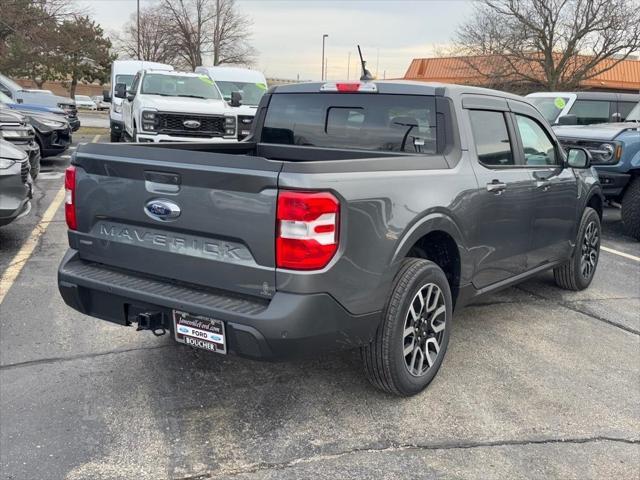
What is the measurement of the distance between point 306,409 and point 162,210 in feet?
4.48

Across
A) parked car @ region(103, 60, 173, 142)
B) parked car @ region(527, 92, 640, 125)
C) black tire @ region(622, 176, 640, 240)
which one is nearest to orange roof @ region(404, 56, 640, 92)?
parked car @ region(103, 60, 173, 142)

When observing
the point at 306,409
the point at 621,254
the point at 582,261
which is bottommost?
the point at 621,254

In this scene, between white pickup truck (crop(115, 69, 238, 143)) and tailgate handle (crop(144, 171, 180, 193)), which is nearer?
tailgate handle (crop(144, 171, 180, 193))

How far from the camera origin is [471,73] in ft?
103

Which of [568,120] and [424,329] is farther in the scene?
[568,120]

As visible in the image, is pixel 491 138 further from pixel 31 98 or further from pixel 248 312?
pixel 31 98

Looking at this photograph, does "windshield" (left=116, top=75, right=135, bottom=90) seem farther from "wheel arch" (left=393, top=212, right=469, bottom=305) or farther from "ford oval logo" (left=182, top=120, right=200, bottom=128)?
"wheel arch" (left=393, top=212, right=469, bottom=305)

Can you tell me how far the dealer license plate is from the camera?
3.06 metres

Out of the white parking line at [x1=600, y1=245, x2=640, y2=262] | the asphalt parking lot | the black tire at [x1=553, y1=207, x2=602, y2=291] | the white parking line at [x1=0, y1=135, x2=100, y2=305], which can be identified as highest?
the black tire at [x1=553, y1=207, x2=602, y2=291]

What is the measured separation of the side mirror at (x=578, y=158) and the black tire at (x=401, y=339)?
2201 mm

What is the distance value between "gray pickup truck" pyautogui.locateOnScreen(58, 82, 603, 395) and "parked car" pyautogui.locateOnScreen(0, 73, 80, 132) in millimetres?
11659

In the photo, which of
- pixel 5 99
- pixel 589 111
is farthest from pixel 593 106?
pixel 5 99

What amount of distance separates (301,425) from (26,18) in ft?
82.0

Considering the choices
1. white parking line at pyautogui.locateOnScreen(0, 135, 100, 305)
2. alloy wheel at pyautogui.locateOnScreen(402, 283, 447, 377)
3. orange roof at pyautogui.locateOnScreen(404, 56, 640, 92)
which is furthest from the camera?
orange roof at pyautogui.locateOnScreen(404, 56, 640, 92)
